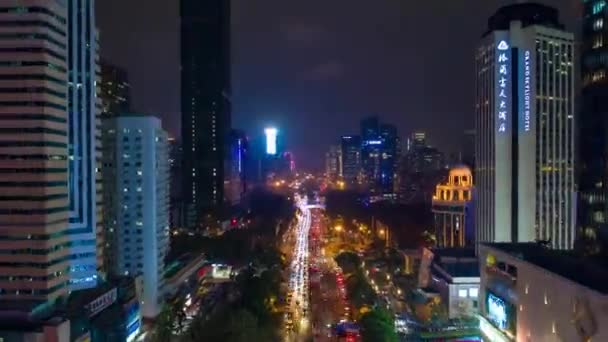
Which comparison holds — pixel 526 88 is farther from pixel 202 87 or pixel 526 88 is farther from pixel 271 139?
pixel 271 139

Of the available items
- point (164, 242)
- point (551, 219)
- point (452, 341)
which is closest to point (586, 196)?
point (452, 341)

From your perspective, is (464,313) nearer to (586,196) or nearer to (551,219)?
(551,219)

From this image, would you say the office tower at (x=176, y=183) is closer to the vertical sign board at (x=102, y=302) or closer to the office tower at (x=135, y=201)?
the office tower at (x=135, y=201)

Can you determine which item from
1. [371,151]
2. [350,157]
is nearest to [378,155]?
[371,151]

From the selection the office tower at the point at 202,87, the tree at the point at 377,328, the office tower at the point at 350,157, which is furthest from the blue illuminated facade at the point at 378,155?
the tree at the point at 377,328

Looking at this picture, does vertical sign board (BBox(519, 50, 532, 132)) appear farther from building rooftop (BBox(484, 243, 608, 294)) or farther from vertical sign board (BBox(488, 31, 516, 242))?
building rooftop (BBox(484, 243, 608, 294))

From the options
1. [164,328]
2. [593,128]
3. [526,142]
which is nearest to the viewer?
[593,128]
